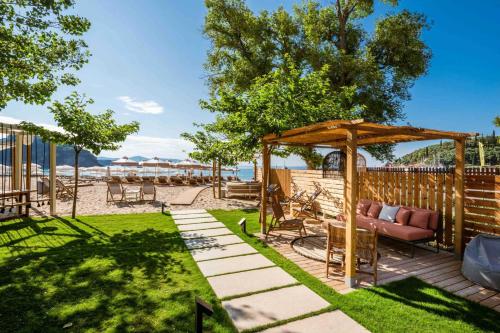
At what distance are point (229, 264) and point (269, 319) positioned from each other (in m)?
2.02

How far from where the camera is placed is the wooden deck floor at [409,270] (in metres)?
4.13

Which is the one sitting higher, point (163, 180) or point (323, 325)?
point (163, 180)

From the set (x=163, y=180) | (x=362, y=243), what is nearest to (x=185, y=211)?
(x=362, y=243)

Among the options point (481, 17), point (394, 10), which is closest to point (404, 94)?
point (394, 10)

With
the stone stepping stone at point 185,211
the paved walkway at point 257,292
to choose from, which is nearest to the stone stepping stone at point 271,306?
the paved walkway at point 257,292

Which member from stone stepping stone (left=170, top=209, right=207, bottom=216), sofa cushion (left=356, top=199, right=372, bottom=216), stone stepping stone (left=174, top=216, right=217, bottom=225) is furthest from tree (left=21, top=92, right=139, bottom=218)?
sofa cushion (left=356, top=199, right=372, bottom=216)

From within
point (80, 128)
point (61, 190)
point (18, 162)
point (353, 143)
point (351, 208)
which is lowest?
point (61, 190)

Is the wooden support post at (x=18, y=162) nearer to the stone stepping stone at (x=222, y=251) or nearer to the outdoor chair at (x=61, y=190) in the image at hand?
the outdoor chair at (x=61, y=190)

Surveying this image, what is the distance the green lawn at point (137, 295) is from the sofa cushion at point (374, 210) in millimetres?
2885

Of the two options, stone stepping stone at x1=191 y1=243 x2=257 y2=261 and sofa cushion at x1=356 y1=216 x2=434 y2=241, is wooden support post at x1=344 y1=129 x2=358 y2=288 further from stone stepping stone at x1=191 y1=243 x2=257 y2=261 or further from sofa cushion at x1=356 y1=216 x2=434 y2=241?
stone stepping stone at x1=191 y1=243 x2=257 y2=261

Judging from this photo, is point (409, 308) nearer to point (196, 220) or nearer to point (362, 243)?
point (362, 243)

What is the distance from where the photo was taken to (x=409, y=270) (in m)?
5.00

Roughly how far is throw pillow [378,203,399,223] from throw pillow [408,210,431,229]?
40cm

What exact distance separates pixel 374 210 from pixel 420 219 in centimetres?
124
